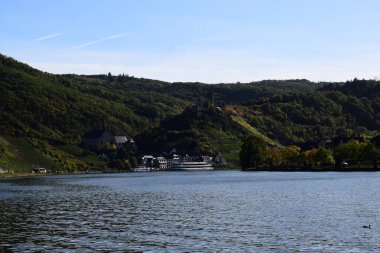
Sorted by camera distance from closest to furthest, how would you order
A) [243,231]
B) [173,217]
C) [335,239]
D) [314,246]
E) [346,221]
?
[314,246] < [335,239] < [243,231] < [346,221] < [173,217]

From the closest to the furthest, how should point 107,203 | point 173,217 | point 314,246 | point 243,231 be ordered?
point 314,246 < point 243,231 < point 173,217 < point 107,203

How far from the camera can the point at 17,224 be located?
225ft

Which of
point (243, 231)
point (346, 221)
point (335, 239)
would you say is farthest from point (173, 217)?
point (335, 239)

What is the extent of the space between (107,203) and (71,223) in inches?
1178

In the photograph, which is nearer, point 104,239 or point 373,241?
point 373,241

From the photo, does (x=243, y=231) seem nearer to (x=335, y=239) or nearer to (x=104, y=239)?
(x=335, y=239)

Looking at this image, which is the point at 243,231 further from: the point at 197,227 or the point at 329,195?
the point at 329,195

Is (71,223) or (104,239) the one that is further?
(71,223)

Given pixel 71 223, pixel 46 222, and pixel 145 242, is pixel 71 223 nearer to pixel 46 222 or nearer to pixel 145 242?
pixel 46 222

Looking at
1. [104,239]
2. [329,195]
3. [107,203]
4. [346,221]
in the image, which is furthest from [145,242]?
[329,195]

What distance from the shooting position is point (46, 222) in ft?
231

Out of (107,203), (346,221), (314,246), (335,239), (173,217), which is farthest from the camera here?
Answer: (107,203)

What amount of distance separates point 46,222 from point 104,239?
57.1 feet

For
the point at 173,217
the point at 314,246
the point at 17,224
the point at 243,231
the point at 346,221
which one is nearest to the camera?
the point at 314,246
